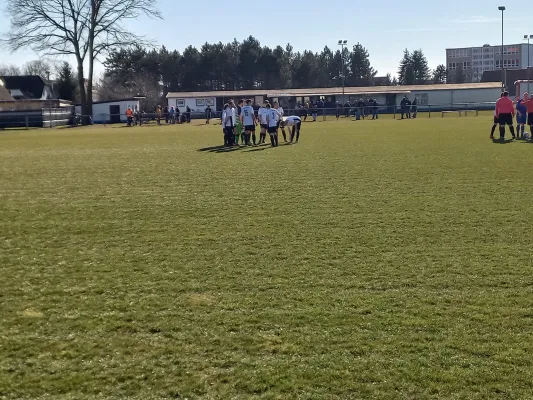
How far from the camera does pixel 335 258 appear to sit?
6.71 m

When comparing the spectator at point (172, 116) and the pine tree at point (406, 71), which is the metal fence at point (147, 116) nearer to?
the spectator at point (172, 116)

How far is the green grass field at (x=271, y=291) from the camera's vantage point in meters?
3.90

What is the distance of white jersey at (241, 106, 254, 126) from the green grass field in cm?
1057

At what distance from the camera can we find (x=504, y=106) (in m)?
22.1

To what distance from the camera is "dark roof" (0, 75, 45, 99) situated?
77.6 metres

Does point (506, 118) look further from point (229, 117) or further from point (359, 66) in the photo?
point (359, 66)

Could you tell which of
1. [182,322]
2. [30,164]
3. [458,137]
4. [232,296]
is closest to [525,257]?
[232,296]

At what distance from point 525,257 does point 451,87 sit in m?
70.4

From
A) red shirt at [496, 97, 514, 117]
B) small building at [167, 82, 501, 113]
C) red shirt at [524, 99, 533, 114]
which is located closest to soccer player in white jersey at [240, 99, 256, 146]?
red shirt at [496, 97, 514, 117]

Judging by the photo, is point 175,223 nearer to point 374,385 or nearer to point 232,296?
point 232,296

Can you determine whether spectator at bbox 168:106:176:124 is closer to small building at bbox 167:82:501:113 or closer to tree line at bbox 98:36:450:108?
small building at bbox 167:82:501:113

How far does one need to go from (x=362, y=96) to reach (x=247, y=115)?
5330 cm

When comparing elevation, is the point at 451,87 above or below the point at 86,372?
above

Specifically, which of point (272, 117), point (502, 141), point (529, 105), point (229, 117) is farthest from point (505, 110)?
point (229, 117)
